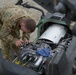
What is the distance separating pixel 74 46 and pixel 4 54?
4.20 ft

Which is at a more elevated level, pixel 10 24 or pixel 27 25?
pixel 27 25

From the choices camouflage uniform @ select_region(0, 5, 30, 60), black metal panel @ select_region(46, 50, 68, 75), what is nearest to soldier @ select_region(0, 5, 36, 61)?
camouflage uniform @ select_region(0, 5, 30, 60)

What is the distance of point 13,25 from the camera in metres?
3.49

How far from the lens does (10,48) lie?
162 inches

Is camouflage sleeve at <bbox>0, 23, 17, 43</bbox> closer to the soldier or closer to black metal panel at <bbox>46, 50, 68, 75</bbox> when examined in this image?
the soldier

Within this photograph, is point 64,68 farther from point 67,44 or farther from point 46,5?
point 46,5

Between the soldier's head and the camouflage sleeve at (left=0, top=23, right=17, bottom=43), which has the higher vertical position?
the soldier's head

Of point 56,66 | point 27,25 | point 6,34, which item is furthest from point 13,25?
point 56,66

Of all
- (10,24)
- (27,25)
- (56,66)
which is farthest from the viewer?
(10,24)

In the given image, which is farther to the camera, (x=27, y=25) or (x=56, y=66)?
(x=27, y=25)

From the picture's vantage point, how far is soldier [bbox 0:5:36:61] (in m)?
3.32

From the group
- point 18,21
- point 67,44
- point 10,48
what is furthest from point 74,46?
point 10,48

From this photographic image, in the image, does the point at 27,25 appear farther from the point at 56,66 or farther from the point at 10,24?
the point at 56,66

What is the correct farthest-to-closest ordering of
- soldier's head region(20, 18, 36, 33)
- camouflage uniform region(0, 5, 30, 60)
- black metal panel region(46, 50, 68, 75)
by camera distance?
camouflage uniform region(0, 5, 30, 60) → soldier's head region(20, 18, 36, 33) → black metal panel region(46, 50, 68, 75)
